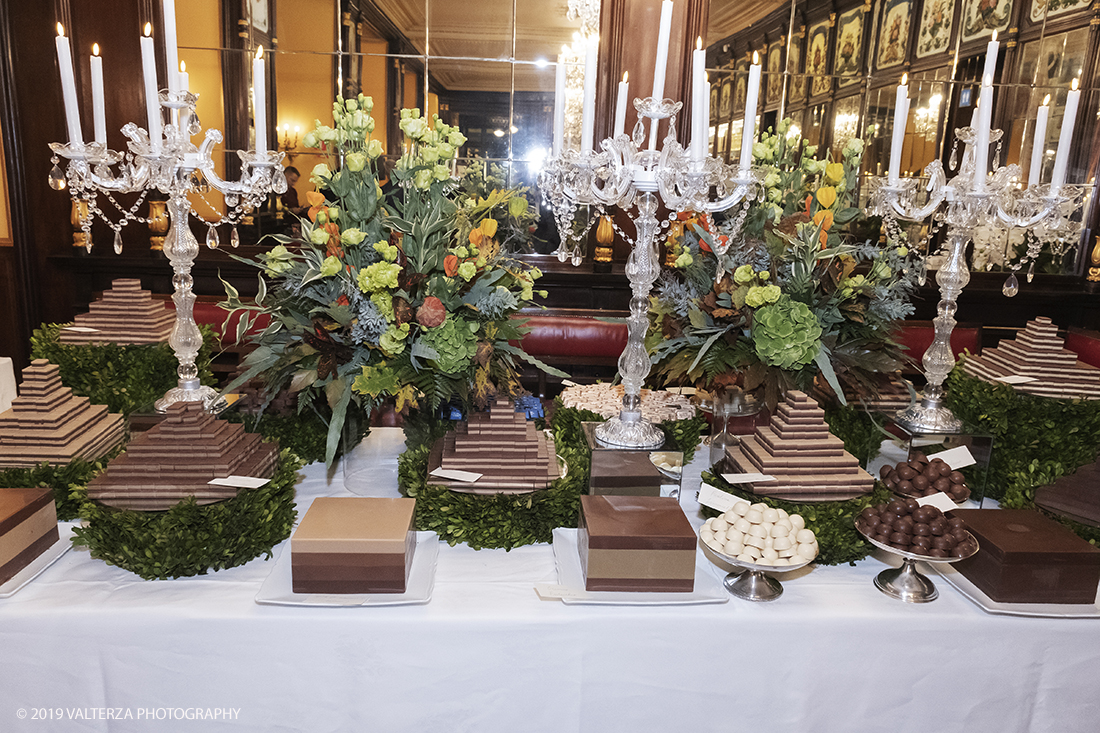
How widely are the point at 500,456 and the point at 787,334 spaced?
72 cm

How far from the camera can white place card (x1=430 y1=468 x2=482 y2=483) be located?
140 cm

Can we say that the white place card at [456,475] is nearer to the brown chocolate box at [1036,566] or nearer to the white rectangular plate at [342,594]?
the white rectangular plate at [342,594]

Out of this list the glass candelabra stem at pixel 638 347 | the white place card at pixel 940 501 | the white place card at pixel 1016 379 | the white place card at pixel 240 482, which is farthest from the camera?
the white place card at pixel 1016 379

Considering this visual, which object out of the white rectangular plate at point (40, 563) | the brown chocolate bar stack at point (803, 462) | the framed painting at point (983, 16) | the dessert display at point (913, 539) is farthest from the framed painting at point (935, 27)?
the white rectangular plate at point (40, 563)

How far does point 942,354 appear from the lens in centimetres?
187

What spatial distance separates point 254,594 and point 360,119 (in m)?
0.97

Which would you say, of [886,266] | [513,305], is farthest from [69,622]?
[886,266]

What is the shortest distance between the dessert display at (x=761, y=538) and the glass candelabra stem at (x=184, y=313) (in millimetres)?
1195

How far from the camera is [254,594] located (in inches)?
48.4

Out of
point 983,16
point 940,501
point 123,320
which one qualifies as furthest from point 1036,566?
point 983,16

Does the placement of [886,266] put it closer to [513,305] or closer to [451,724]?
[513,305]

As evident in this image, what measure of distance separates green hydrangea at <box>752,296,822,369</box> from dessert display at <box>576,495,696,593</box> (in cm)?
57

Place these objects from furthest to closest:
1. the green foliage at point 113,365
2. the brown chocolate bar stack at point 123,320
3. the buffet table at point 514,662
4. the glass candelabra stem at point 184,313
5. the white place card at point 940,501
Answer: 1. the brown chocolate bar stack at point 123,320
2. the green foliage at point 113,365
3. the glass candelabra stem at point 184,313
4. the white place card at point 940,501
5. the buffet table at point 514,662

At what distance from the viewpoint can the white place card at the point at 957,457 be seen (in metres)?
1.62
